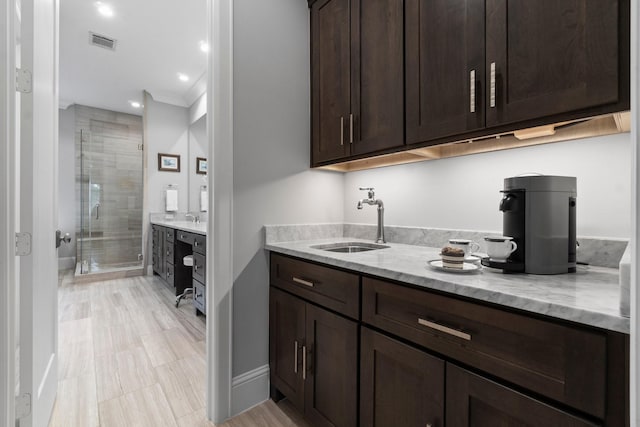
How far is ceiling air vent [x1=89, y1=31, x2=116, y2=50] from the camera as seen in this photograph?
10.2 ft

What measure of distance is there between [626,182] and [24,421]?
2461mm

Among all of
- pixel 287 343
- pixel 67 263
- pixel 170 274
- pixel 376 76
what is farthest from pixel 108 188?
pixel 376 76

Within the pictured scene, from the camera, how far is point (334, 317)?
1.24 meters

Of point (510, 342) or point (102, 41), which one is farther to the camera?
point (102, 41)

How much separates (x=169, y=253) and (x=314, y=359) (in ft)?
10.2

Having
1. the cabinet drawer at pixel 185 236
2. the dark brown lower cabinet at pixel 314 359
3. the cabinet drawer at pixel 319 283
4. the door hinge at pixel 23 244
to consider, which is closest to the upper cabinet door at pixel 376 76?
the cabinet drawer at pixel 319 283

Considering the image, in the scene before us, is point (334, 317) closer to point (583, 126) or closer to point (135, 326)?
point (583, 126)

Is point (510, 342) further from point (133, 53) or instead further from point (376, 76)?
point (133, 53)

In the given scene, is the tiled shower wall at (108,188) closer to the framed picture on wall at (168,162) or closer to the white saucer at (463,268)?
the framed picture on wall at (168,162)

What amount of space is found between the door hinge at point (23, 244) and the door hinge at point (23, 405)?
57 centimetres

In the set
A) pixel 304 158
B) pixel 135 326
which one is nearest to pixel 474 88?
pixel 304 158

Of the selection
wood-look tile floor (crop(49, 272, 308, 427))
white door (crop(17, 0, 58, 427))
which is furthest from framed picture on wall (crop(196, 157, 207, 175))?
white door (crop(17, 0, 58, 427))

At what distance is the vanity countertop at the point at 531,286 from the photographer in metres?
0.62

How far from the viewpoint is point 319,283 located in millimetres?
1323
